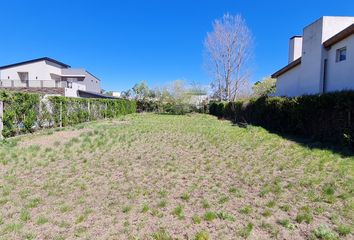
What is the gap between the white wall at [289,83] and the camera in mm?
14205

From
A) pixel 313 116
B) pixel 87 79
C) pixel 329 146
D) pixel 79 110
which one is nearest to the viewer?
pixel 329 146

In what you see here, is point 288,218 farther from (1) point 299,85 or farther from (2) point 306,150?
(1) point 299,85

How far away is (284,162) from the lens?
593 centimetres

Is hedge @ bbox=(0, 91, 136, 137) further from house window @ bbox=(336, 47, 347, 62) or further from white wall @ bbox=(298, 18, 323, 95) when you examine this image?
house window @ bbox=(336, 47, 347, 62)

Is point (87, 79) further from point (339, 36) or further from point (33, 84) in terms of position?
point (339, 36)

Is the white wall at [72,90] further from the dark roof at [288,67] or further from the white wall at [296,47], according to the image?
the white wall at [296,47]

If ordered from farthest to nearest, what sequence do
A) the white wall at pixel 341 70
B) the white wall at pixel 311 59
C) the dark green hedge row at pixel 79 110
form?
the dark green hedge row at pixel 79 110, the white wall at pixel 311 59, the white wall at pixel 341 70

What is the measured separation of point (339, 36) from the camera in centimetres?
954

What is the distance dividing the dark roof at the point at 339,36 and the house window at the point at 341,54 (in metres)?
0.43

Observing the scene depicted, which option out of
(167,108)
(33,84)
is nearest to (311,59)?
(167,108)

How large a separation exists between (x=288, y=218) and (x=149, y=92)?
4289cm

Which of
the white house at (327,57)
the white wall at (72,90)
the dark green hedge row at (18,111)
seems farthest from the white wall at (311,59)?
the white wall at (72,90)

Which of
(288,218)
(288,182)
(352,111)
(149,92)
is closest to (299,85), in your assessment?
(352,111)

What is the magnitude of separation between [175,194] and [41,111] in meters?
10.8
